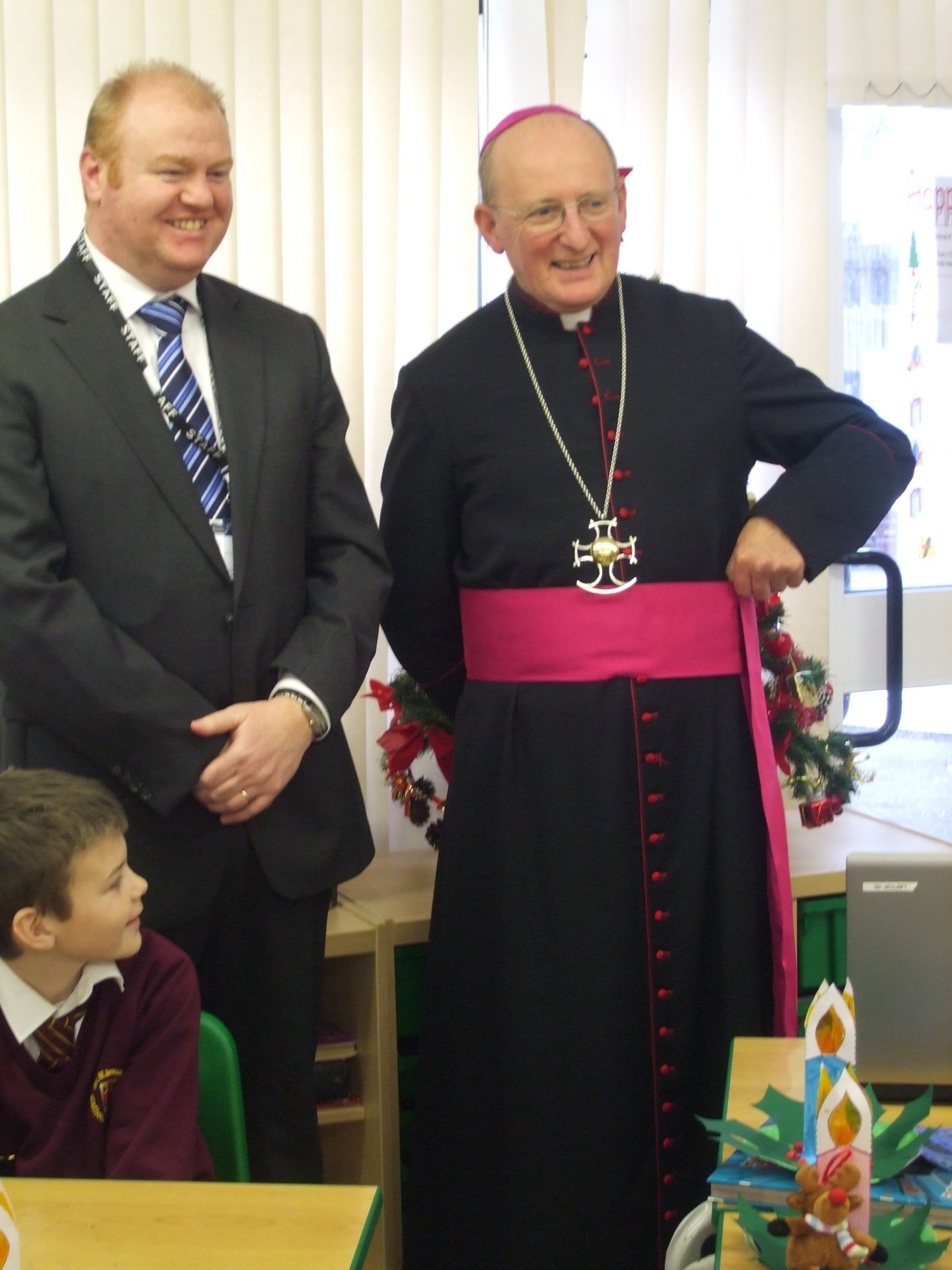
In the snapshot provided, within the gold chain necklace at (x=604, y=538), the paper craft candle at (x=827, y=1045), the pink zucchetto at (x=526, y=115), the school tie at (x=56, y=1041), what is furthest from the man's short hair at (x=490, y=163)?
the paper craft candle at (x=827, y=1045)

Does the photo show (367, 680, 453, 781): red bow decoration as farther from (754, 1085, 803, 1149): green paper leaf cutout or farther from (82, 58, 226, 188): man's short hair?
(754, 1085, 803, 1149): green paper leaf cutout

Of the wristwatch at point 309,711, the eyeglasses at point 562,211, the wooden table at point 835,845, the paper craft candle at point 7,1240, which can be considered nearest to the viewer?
the paper craft candle at point 7,1240

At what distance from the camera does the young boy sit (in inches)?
61.9

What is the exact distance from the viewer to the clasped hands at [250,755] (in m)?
1.87

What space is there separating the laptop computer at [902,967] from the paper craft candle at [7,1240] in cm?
76

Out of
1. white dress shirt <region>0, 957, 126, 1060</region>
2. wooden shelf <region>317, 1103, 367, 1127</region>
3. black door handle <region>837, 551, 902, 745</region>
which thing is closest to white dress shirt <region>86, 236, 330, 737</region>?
white dress shirt <region>0, 957, 126, 1060</region>

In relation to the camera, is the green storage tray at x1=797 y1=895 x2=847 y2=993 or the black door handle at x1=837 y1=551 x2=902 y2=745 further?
the black door handle at x1=837 y1=551 x2=902 y2=745

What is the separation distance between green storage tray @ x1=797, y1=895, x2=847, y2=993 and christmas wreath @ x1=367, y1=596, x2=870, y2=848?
150 millimetres

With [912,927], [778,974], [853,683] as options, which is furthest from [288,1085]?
[853,683]

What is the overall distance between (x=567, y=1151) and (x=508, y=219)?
137cm

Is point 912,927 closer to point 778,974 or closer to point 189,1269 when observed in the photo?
point 189,1269

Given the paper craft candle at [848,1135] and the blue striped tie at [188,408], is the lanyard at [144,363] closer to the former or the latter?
the blue striped tie at [188,408]

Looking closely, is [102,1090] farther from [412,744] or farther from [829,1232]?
[412,744]

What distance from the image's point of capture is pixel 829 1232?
1.12 meters
